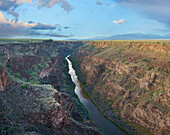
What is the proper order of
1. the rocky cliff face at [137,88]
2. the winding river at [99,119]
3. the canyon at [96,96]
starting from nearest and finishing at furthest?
the canyon at [96,96] → the rocky cliff face at [137,88] → the winding river at [99,119]

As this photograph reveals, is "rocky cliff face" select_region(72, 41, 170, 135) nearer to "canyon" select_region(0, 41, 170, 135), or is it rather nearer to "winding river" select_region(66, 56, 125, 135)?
"canyon" select_region(0, 41, 170, 135)

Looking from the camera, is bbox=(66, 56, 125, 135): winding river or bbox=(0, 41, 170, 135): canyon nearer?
bbox=(0, 41, 170, 135): canyon

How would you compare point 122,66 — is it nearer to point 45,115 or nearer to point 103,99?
point 103,99

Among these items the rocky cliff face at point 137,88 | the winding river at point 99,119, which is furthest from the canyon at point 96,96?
the winding river at point 99,119

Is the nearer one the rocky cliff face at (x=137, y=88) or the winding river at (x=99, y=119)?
the rocky cliff face at (x=137, y=88)

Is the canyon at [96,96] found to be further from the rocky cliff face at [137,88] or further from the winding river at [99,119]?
Answer: the winding river at [99,119]

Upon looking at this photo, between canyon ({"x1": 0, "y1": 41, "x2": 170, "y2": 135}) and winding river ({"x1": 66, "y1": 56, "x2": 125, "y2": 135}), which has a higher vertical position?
canyon ({"x1": 0, "y1": 41, "x2": 170, "y2": 135})

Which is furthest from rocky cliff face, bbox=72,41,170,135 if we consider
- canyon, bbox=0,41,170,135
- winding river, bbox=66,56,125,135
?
winding river, bbox=66,56,125,135

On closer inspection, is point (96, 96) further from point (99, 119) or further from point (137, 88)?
point (137, 88)

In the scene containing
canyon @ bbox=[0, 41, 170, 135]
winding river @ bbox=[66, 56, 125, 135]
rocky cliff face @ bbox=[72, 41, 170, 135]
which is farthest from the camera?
winding river @ bbox=[66, 56, 125, 135]

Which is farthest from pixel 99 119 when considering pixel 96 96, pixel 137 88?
pixel 137 88
